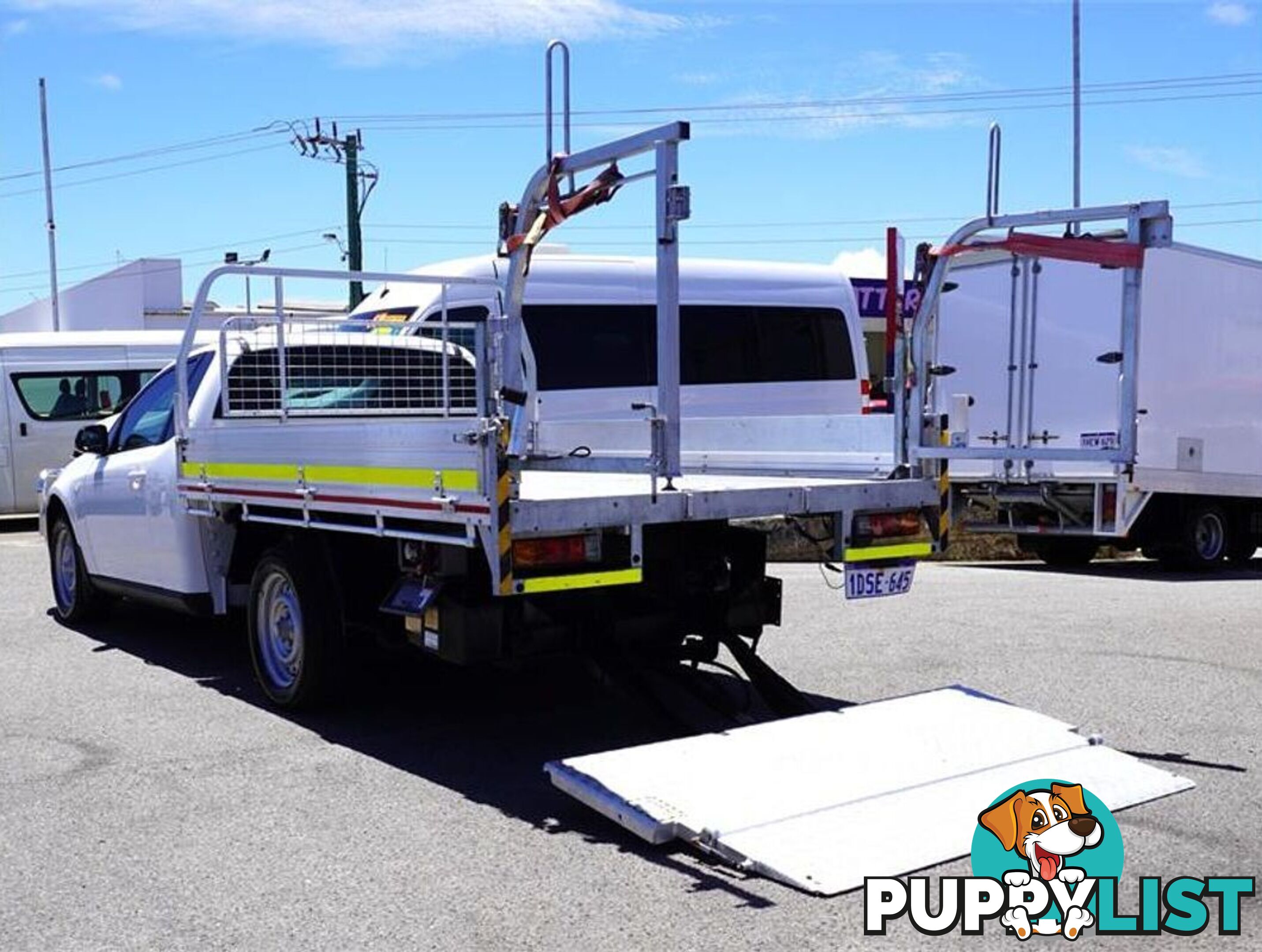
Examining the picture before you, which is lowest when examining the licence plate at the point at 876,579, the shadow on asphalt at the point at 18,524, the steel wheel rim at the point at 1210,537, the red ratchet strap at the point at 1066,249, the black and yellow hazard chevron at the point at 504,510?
the shadow on asphalt at the point at 18,524

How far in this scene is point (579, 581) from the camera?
5680 mm

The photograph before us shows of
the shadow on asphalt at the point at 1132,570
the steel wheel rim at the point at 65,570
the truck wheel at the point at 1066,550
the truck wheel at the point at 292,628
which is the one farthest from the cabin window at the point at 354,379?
the truck wheel at the point at 1066,550

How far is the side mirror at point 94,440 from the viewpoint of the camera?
888 cm

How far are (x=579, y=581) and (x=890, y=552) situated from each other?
66.4 inches

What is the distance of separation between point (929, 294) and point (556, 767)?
2.93m

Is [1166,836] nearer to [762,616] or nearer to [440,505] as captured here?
[762,616]

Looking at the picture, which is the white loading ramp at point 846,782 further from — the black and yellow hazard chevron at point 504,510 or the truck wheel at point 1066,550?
the truck wheel at point 1066,550

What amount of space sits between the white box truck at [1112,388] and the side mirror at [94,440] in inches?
257

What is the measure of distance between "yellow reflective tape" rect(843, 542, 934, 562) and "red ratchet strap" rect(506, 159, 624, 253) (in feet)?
6.44

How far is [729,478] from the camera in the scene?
7.64 metres

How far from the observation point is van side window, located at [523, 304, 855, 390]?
15.0 m

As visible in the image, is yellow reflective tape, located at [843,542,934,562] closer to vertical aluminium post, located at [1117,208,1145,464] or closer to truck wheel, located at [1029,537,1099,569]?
vertical aluminium post, located at [1117,208,1145,464]

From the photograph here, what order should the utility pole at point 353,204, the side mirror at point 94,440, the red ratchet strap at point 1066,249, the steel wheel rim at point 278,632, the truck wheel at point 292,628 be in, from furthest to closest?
the utility pole at point 353,204 → the side mirror at point 94,440 → the steel wheel rim at point 278,632 → the truck wheel at point 292,628 → the red ratchet strap at point 1066,249

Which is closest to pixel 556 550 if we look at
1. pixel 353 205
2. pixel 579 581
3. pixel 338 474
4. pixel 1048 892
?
pixel 579 581
